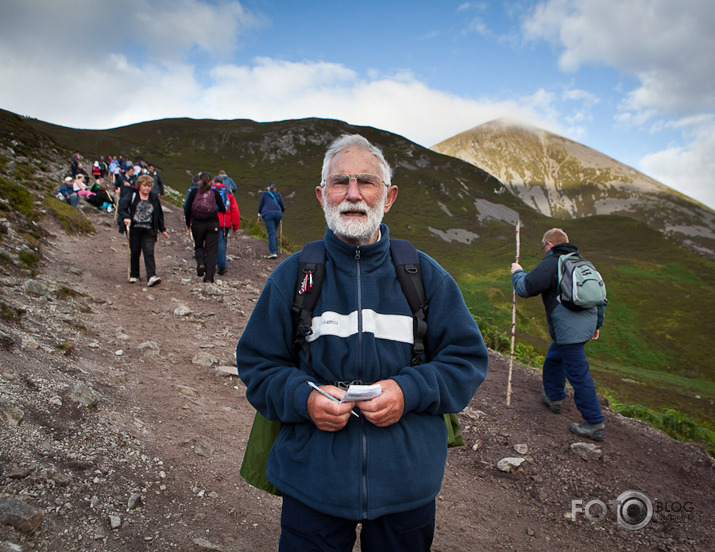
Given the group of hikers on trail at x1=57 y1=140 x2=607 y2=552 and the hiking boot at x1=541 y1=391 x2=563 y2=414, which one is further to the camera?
the hiking boot at x1=541 y1=391 x2=563 y2=414

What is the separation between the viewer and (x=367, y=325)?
7.55 feet

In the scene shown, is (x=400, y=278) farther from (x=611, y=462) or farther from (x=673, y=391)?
(x=673, y=391)

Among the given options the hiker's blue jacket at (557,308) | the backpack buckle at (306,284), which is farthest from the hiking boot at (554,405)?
the backpack buckle at (306,284)

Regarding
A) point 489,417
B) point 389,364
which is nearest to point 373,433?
point 389,364

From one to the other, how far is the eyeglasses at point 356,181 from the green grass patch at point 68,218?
1366 cm

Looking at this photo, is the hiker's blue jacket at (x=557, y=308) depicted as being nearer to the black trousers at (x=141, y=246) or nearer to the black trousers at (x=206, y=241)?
the black trousers at (x=206, y=241)

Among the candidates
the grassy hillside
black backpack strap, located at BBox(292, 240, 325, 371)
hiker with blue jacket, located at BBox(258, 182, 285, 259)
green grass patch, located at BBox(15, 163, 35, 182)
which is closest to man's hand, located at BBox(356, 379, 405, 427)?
black backpack strap, located at BBox(292, 240, 325, 371)

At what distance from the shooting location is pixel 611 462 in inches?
229

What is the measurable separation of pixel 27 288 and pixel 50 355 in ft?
9.28

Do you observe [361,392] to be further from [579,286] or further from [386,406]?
[579,286]

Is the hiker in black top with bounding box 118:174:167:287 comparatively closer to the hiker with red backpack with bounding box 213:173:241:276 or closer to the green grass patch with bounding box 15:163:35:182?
the hiker with red backpack with bounding box 213:173:241:276

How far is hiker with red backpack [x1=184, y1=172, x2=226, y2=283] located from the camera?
10383 mm

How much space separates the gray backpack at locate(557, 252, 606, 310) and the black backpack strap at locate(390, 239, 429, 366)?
427cm

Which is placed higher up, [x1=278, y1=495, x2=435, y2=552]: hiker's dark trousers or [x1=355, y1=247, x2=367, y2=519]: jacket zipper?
[x1=355, y1=247, x2=367, y2=519]: jacket zipper
